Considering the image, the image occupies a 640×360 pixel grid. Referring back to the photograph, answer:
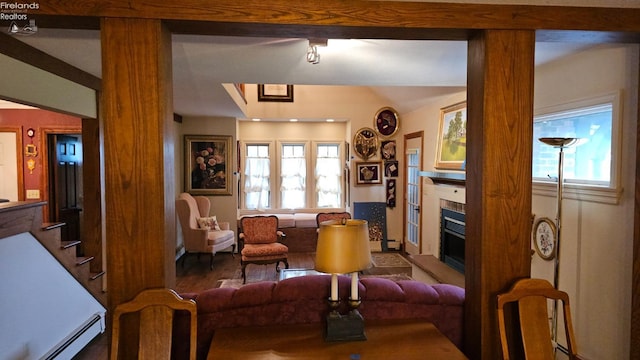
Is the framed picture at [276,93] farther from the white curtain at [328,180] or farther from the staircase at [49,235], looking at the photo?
the staircase at [49,235]

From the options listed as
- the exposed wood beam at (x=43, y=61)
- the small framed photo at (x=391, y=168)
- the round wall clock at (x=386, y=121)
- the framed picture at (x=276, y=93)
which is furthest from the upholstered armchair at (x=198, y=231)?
the round wall clock at (x=386, y=121)

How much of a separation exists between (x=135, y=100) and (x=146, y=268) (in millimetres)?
815

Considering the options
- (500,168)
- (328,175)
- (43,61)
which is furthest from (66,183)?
(500,168)

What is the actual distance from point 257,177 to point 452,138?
4.05 m

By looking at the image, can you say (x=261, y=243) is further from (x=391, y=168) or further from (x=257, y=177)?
(x=391, y=168)

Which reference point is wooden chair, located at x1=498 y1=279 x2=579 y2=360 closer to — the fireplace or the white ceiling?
the white ceiling

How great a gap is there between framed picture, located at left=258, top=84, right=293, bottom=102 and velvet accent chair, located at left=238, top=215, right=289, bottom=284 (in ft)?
8.00

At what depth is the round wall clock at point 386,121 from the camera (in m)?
6.65

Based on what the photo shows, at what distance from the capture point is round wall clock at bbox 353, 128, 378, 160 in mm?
6719

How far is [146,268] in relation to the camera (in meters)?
1.70

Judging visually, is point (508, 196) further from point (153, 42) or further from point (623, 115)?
point (153, 42)

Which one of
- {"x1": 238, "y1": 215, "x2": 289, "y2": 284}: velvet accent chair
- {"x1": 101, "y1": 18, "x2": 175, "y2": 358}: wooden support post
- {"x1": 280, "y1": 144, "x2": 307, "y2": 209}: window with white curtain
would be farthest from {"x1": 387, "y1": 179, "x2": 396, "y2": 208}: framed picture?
{"x1": 101, "y1": 18, "x2": 175, "y2": 358}: wooden support post

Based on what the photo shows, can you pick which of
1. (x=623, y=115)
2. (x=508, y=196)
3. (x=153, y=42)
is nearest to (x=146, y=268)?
(x=153, y=42)

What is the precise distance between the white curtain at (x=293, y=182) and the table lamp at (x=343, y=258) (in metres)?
5.60
